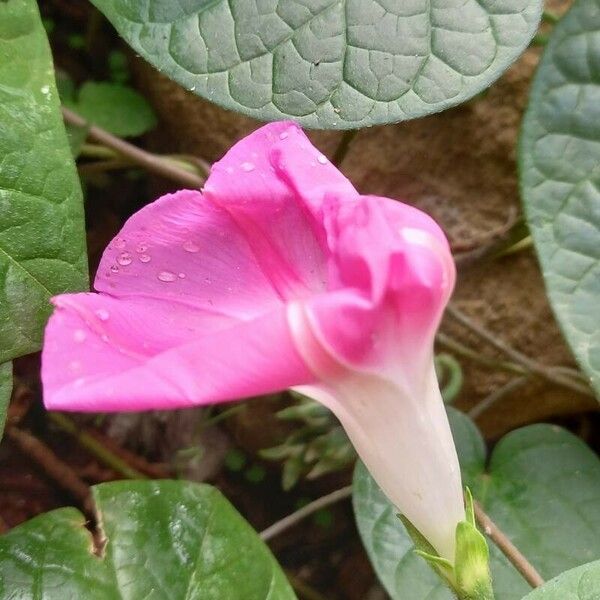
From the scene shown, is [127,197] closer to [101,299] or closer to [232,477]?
[232,477]

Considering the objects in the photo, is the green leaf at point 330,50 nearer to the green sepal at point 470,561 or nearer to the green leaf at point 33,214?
the green leaf at point 33,214

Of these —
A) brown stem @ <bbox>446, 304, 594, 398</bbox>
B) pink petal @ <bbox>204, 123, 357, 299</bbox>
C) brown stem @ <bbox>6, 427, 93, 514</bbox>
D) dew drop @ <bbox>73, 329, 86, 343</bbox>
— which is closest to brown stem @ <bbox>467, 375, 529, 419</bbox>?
brown stem @ <bbox>446, 304, 594, 398</bbox>

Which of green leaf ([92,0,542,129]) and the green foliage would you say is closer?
green leaf ([92,0,542,129])

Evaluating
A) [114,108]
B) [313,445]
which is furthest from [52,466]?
[114,108]

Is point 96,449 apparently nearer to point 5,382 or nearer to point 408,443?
point 5,382

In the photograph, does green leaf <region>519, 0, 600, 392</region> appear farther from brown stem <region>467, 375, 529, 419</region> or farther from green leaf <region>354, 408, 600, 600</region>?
brown stem <region>467, 375, 529, 419</region>

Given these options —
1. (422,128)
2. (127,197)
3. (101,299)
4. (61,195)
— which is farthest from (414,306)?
(127,197)
